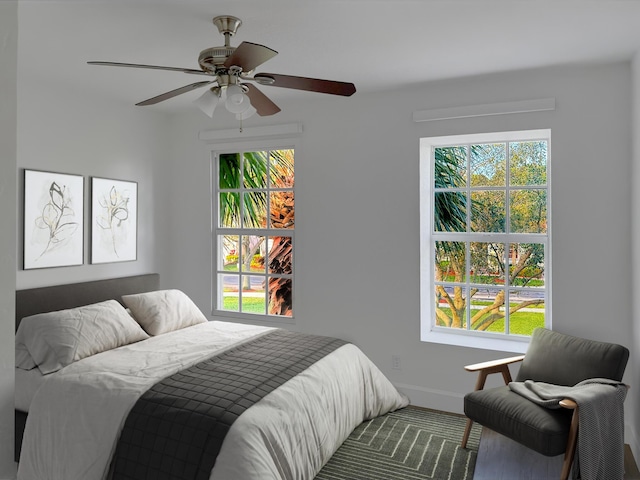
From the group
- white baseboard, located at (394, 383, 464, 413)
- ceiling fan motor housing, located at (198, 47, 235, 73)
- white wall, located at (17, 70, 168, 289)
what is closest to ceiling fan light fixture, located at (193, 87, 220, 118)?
ceiling fan motor housing, located at (198, 47, 235, 73)

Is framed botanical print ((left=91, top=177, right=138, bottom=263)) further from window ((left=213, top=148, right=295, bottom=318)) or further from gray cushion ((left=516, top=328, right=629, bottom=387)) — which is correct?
gray cushion ((left=516, top=328, right=629, bottom=387))

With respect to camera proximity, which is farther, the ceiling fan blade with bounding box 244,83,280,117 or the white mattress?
the white mattress

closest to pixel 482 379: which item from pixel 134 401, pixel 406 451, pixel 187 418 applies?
pixel 406 451

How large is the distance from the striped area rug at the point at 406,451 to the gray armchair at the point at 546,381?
181 millimetres

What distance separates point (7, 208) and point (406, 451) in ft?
8.82

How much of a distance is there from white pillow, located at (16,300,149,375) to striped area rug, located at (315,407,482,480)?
1650 mm

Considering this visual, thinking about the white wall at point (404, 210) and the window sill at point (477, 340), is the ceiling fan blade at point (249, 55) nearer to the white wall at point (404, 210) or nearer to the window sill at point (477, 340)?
the white wall at point (404, 210)

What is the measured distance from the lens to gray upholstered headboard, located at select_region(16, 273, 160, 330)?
3.41 m

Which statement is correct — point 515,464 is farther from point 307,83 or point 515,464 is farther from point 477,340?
point 307,83

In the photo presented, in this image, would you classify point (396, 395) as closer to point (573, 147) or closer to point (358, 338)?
point (358, 338)

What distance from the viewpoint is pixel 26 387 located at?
285 cm

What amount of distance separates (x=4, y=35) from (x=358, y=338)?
3421mm

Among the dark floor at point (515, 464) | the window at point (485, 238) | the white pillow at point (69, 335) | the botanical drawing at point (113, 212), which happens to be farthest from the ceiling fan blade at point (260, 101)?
the dark floor at point (515, 464)

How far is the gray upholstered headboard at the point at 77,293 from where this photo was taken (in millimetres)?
3408
